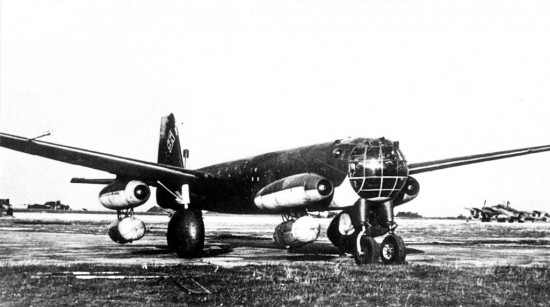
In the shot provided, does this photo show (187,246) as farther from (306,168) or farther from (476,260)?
(476,260)

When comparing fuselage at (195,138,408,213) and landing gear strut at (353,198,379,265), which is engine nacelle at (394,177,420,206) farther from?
landing gear strut at (353,198,379,265)

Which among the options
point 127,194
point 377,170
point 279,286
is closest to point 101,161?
point 127,194

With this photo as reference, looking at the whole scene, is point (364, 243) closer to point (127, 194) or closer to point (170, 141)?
point (127, 194)

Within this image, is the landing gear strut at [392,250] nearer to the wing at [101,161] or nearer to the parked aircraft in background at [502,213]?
the wing at [101,161]

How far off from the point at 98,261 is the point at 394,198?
874cm

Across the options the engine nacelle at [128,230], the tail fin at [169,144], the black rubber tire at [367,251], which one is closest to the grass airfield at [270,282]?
the black rubber tire at [367,251]

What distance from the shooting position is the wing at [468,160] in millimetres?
17938

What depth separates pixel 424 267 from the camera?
1438 cm

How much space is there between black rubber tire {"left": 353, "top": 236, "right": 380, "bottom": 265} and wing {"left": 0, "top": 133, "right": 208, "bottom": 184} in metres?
6.95

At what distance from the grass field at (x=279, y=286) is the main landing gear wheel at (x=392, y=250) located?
807 mm

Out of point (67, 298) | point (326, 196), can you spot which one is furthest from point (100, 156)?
point (67, 298)

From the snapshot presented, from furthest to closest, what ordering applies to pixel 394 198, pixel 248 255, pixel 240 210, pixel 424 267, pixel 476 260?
pixel 240 210
pixel 248 255
pixel 476 260
pixel 394 198
pixel 424 267

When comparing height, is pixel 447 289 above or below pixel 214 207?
below

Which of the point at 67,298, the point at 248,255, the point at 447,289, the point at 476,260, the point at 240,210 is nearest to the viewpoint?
the point at 67,298
